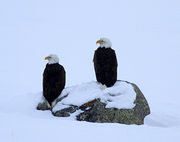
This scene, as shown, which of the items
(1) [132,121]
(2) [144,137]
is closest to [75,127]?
(2) [144,137]

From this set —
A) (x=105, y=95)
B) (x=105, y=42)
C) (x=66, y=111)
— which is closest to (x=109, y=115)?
(x=105, y=95)

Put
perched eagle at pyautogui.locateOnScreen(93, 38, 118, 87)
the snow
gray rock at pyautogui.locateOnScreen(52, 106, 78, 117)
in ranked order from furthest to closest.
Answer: perched eagle at pyautogui.locateOnScreen(93, 38, 118, 87), gray rock at pyautogui.locateOnScreen(52, 106, 78, 117), the snow

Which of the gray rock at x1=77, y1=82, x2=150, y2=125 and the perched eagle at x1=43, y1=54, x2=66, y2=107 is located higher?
the perched eagle at x1=43, y1=54, x2=66, y2=107

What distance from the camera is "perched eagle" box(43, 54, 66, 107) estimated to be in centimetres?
914

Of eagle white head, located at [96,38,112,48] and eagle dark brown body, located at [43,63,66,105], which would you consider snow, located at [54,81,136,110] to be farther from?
eagle white head, located at [96,38,112,48]

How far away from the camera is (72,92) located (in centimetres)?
918

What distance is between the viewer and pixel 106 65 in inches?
363

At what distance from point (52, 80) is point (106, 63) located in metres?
1.71

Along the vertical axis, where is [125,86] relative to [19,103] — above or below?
above

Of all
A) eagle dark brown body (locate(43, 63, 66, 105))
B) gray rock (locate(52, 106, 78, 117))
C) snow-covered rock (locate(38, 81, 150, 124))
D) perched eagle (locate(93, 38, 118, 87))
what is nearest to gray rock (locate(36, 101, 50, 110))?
snow-covered rock (locate(38, 81, 150, 124))

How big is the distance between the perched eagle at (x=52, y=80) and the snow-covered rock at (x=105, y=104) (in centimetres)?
26

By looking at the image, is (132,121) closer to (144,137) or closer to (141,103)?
(141,103)

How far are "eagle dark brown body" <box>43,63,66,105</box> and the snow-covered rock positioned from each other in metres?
0.27

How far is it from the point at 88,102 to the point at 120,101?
34.6 inches
